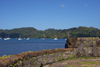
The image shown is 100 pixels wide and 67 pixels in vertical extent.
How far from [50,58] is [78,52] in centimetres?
265

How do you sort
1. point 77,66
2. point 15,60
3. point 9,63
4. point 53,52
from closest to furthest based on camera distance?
point 9,63 → point 15,60 → point 77,66 → point 53,52

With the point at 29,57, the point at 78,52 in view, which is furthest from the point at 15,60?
the point at 78,52

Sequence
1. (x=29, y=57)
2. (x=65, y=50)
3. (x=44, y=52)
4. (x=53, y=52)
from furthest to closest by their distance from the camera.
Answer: (x=65, y=50) < (x=53, y=52) < (x=44, y=52) < (x=29, y=57)

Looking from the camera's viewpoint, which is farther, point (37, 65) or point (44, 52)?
point (44, 52)

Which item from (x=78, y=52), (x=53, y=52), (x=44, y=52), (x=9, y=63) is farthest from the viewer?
(x=78, y=52)

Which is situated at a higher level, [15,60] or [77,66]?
[15,60]

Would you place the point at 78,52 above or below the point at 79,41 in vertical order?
below

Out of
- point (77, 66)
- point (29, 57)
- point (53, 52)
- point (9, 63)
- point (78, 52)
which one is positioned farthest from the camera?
point (78, 52)

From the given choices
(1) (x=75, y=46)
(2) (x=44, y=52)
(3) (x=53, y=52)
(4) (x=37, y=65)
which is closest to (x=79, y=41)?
(1) (x=75, y=46)

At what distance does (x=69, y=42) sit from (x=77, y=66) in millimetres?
3460

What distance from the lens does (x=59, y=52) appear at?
9.59 metres

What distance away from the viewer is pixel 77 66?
7773mm

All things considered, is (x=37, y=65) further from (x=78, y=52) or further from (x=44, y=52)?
(x=78, y=52)

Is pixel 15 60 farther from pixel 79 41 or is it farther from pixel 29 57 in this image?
pixel 79 41
